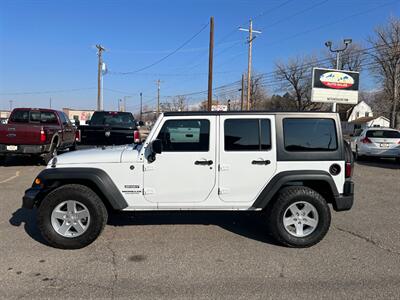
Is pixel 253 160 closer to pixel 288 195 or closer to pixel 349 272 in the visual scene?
pixel 288 195

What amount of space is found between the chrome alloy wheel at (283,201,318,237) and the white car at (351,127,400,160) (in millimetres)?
11990

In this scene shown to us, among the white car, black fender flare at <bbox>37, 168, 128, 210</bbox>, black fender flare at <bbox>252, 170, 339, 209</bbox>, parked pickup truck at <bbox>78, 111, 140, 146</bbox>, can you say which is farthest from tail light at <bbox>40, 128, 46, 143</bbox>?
the white car

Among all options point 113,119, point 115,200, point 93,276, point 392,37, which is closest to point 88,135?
point 113,119

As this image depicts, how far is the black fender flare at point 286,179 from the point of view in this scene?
501 cm

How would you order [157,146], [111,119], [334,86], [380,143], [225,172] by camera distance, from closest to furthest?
[157,146], [225,172], [111,119], [380,143], [334,86]

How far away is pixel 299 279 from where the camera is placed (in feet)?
13.2

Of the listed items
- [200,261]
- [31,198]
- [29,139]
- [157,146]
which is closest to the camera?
[200,261]

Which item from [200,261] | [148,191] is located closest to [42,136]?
[148,191]

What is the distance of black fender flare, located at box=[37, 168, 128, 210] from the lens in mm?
4863

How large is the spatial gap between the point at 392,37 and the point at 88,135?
1846 inches

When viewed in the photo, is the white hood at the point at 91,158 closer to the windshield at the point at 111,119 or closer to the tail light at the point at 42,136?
the windshield at the point at 111,119

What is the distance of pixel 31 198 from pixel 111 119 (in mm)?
7503

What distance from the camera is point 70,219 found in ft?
16.1

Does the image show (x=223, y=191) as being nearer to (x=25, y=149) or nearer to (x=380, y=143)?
(x=25, y=149)
